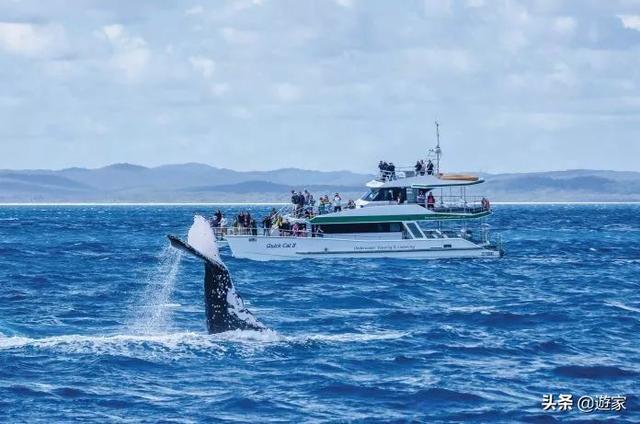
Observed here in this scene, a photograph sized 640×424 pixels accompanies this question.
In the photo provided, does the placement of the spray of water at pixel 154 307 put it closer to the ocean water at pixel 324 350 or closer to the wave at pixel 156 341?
the ocean water at pixel 324 350

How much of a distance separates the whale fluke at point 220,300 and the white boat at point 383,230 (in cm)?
3518

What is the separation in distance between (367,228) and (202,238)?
41.2 metres

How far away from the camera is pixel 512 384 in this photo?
24.1 m

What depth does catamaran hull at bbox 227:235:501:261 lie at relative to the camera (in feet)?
205

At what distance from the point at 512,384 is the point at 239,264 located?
3821cm

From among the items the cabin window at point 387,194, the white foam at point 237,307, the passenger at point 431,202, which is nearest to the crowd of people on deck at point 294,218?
the cabin window at point 387,194

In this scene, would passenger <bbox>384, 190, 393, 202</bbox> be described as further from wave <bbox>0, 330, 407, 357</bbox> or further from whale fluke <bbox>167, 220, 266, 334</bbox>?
whale fluke <bbox>167, 220, 266, 334</bbox>

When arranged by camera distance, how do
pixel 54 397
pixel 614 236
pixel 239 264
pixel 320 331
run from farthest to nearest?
pixel 614 236
pixel 239 264
pixel 320 331
pixel 54 397

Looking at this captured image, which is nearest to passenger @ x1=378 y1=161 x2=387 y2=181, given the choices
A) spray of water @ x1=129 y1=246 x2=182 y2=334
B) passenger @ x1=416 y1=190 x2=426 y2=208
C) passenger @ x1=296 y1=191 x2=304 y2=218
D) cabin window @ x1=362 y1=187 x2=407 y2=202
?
cabin window @ x1=362 y1=187 x2=407 y2=202

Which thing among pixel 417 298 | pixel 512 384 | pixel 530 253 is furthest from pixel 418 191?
pixel 512 384

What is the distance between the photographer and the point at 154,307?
3984 centimetres

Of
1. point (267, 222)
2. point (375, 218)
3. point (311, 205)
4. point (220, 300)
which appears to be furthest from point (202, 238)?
point (267, 222)

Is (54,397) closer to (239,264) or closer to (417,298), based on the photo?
(417,298)

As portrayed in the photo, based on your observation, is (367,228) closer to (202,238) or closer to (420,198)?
(420,198)
